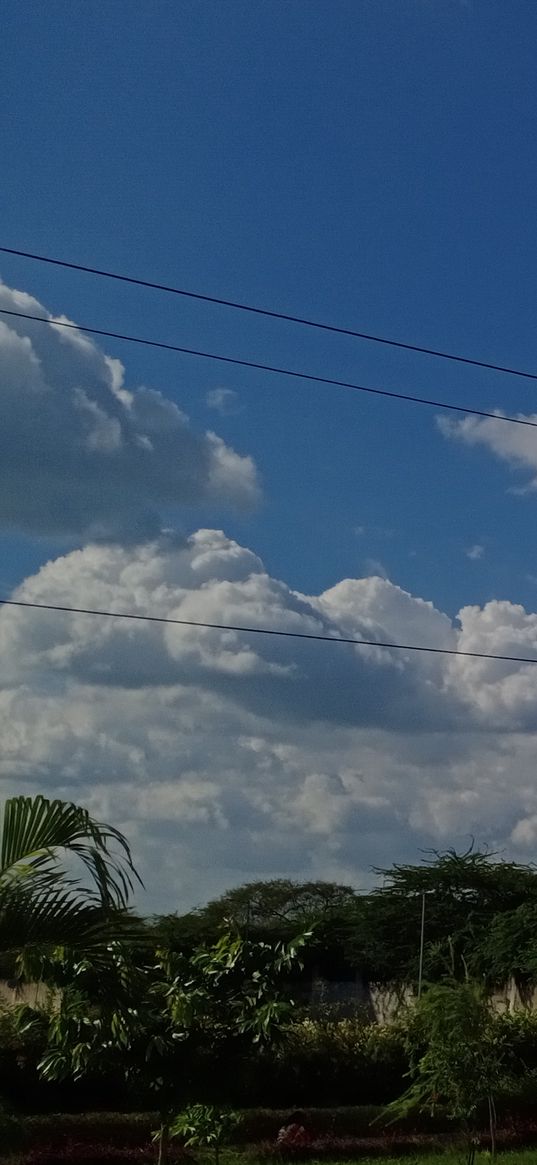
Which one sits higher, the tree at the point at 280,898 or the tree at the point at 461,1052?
the tree at the point at 280,898

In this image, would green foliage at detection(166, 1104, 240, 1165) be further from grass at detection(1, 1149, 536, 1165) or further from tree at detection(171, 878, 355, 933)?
tree at detection(171, 878, 355, 933)

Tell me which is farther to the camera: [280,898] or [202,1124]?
[280,898]

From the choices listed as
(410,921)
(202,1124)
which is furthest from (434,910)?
(202,1124)

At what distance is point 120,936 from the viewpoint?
8.15 meters

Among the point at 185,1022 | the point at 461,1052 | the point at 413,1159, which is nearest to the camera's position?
the point at 185,1022

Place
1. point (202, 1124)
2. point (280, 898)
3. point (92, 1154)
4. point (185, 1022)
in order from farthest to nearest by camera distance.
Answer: point (280, 898) < point (92, 1154) < point (202, 1124) < point (185, 1022)

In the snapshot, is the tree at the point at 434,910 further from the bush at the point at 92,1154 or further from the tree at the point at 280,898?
the bush at the point at 92,1154

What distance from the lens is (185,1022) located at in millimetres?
12039

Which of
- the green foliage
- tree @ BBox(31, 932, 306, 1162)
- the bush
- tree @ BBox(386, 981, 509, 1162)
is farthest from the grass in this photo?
tree @ BBox(31, 932, 306, 1162)

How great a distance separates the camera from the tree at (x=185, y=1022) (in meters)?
12.2

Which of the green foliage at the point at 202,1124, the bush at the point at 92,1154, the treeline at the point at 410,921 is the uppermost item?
the treeline at the point at 410,921

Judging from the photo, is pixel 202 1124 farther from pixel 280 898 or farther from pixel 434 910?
pixel 280 898

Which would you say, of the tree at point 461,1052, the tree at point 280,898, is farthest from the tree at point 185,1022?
the tree at point 280,898

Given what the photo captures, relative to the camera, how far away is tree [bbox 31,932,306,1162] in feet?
40.0
